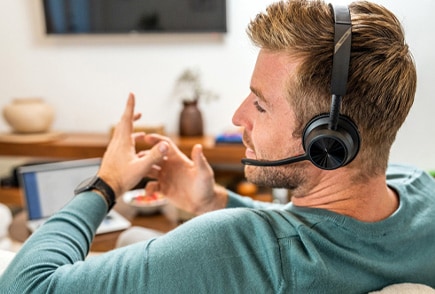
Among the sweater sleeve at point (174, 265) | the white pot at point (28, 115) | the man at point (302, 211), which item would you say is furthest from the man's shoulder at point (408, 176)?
the white pot at point (28, 115)

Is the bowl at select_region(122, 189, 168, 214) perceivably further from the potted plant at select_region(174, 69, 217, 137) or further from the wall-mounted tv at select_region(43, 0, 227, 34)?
the wall-mounted tv at select_region(43, 0, 227, 34)

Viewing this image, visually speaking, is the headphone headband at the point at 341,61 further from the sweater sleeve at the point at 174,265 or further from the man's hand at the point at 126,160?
the man's hand at the point at 126,160

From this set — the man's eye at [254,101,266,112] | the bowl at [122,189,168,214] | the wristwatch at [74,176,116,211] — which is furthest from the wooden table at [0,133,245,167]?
the man's eye at [254,101,266,112]

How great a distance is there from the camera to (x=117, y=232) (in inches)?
56.8

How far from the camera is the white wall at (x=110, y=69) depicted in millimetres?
2543

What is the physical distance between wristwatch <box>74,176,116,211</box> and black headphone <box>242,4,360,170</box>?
0.43 m

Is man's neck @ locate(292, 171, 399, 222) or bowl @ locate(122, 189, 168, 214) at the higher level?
man's neck @ locate(292, 171, 399, 222)

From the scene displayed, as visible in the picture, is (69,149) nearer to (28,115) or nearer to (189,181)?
(28,115)

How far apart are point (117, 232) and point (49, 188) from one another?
0.30m

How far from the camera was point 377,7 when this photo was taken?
80cm

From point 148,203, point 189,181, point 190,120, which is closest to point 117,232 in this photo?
point 148,203

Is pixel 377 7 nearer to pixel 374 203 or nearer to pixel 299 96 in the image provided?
pixel 299 96

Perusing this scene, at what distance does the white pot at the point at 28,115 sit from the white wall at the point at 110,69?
8.7 inches

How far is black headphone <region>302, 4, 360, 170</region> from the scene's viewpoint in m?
0.70
